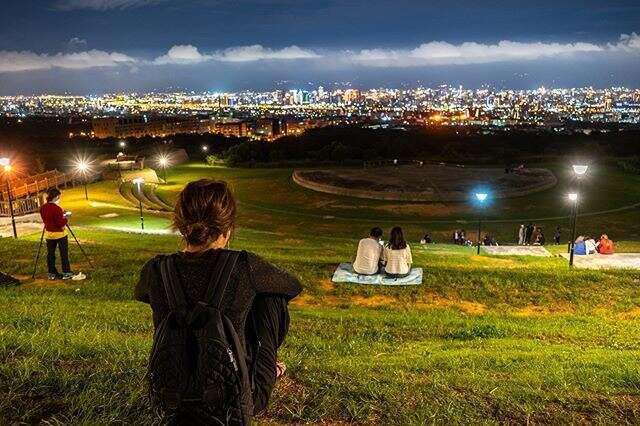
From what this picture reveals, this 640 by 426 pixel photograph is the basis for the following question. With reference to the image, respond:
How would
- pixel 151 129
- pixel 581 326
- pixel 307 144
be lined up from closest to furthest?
1. pixel 581 326
2. pixel 307 144
3. pixel 151 129

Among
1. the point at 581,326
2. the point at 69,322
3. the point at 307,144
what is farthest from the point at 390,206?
the point at 307,144

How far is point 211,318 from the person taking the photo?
2.20 meters

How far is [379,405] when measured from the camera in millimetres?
4023

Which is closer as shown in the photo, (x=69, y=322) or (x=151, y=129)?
(x=69, y=322)

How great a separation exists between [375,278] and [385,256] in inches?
20.3

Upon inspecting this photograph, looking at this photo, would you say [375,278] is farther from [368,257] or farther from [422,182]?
[422,182]

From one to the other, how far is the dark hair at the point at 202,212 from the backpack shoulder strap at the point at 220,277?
127mm

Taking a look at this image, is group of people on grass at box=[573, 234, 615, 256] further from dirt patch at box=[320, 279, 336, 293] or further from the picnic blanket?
dirt patch at box=[320, 279, 336, 293]

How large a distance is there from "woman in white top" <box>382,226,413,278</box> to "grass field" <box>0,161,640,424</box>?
0.45 metres

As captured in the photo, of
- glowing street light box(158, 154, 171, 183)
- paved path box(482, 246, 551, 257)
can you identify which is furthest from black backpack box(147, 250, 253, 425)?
glowing street light box(158, 154, 171, 183)

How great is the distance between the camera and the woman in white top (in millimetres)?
10930

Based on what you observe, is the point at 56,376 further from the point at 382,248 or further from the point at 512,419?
the point at 382,248

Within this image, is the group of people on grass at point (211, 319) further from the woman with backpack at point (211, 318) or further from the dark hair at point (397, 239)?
the dark hair at point (397, 239)

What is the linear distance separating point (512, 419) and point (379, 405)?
972 millimetres
